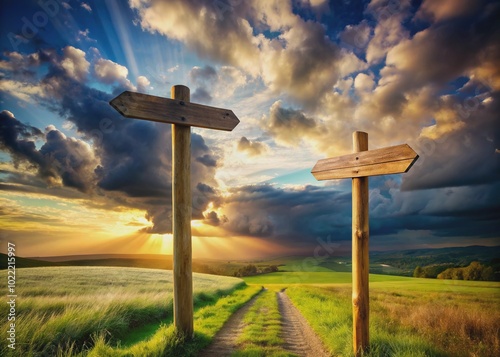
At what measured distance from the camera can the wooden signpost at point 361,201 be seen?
571cm

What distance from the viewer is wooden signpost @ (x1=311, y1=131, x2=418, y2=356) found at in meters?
5.71

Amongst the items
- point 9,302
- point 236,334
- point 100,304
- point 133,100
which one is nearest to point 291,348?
point 236,334

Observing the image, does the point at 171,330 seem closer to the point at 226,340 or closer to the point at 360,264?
the point at 226,340

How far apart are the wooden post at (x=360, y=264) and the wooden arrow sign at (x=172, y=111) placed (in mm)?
3624

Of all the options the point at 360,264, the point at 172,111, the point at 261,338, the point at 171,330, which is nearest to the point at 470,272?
the point at 360,264

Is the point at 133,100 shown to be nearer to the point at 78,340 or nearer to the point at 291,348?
the point at 78,340

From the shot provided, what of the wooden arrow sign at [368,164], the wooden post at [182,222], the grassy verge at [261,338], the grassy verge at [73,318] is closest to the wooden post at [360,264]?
the wooden arrow sign at [368,164]

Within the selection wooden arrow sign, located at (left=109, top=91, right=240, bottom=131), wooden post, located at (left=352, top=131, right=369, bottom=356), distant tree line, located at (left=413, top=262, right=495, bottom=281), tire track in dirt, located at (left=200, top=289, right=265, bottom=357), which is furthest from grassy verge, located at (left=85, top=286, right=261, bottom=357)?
distant tree line, located at (left=413, top=262, right=495, bottom=281)

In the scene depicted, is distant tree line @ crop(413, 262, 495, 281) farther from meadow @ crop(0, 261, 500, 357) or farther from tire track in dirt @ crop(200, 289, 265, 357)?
tire track in dirt @ crop(200, 289, 265, 357)

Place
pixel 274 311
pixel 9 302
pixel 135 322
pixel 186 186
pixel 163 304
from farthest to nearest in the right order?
pixel 274 311 → pixel 163 304 → pixel 135 322 → pixel 186 186 → pixel 9 302

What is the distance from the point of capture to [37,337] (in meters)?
5.25

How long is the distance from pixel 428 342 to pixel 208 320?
5.97m

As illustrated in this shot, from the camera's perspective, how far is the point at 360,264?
6.10 m

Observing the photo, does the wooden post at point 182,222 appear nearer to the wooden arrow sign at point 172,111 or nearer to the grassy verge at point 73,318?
the wooden arrow sign at point 172,111
